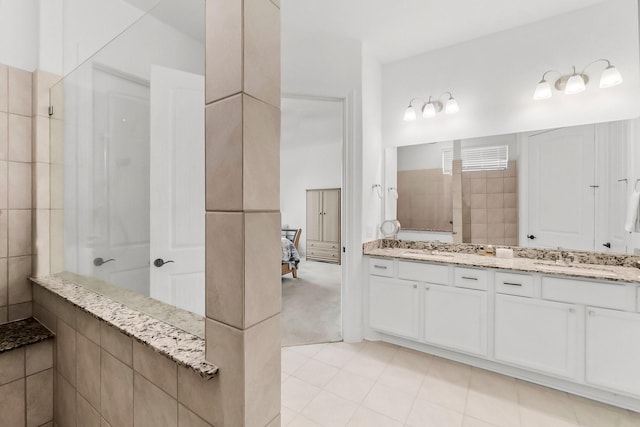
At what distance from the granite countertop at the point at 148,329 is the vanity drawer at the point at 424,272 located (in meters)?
2.02

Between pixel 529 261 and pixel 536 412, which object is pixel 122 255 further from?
pixel 529 261

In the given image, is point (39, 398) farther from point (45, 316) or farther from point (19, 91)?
point (19, 91)

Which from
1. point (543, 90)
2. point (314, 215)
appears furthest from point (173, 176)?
point (314, 215)

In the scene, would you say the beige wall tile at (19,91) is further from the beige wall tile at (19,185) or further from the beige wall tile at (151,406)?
the beige wall tile at (151,406)

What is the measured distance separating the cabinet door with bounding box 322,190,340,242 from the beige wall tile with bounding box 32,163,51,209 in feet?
17.9

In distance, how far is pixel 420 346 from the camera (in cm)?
249

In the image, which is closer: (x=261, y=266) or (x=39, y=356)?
(x=261, y=266)

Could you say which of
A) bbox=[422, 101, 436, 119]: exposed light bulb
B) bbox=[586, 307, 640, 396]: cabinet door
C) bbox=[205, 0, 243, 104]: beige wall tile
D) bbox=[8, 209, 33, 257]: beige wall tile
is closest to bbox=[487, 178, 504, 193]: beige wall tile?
bbox=[422, 101, 436, 119]: exposed light bulb

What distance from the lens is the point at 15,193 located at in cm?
147

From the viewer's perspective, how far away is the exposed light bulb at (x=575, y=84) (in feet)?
7.04

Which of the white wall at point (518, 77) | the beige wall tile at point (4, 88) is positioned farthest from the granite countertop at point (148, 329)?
the white wall at point (518, 77)

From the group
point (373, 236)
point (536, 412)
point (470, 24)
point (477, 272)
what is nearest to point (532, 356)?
point (536, 412)

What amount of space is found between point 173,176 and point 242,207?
47.3 inches

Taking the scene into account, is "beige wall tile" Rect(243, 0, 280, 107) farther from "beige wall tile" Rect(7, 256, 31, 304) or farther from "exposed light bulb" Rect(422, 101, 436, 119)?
"exposed light bulb" Rect(422, 101, 436, 119)
